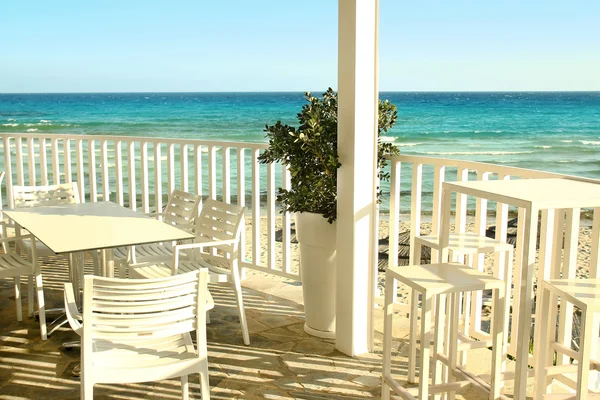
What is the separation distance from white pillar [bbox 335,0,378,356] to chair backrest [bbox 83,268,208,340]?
1.44m

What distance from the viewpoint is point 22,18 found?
29.2 m

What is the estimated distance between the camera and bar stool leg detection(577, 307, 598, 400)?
228 centimetres

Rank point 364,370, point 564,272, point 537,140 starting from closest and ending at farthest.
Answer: point 564,272, point 364,370, point 537,140

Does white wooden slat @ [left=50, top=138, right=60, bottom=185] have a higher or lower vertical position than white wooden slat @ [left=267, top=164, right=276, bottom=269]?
higher

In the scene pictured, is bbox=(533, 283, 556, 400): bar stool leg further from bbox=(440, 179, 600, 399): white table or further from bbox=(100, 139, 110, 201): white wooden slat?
bbox=(100, 139, 110, 201): white wooden slat

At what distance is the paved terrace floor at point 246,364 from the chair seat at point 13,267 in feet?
1.36

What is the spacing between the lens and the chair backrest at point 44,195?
468cm

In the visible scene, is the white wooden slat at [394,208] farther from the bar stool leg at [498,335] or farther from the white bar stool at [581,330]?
the bar stool leg at [498,335]

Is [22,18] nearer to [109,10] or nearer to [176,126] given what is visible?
[109,10]

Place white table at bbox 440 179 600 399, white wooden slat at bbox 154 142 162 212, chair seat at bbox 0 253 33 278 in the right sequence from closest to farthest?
white table at bbox 440 179 600 399, chair seat at bbox 0 253 33 278, white wooden slat at bbox 154 142 162 212

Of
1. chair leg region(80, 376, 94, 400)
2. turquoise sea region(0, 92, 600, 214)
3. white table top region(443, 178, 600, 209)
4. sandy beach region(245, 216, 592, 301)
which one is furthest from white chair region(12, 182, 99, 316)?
turquoise sea region(0, 92, 600, 214)

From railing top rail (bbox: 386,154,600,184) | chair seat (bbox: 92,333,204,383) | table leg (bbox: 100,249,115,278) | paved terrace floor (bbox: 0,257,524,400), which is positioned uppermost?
railing top rail (bbox: 386,154,600,184)

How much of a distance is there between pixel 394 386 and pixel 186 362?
0.94 metres

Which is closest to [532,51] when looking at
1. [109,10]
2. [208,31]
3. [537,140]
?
[537,140]
